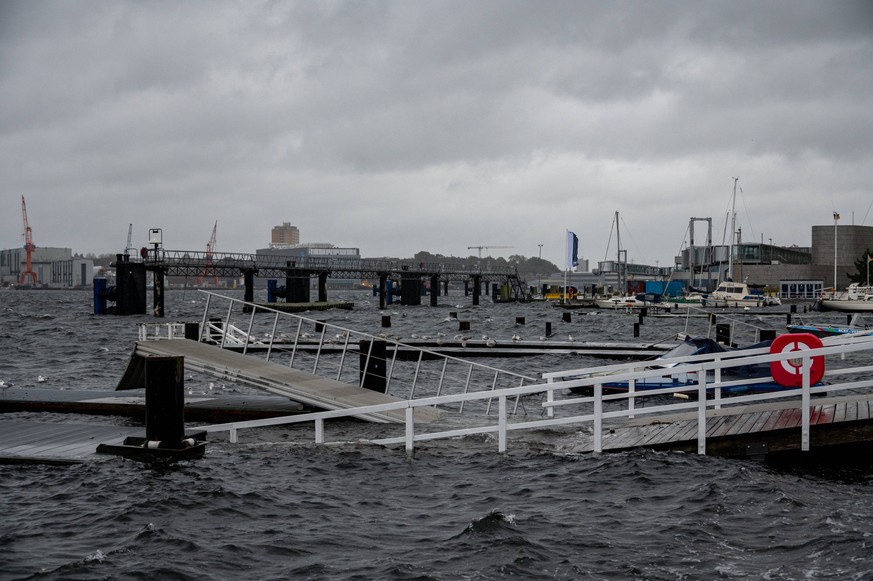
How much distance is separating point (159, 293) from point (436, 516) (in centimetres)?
7658

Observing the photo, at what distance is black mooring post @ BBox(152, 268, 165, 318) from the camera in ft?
280

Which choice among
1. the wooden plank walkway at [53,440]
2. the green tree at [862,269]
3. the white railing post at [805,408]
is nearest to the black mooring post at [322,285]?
the green tree at [862,269]

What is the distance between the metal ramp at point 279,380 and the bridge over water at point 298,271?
217ft

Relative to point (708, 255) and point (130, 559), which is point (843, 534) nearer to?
point (130, 559)

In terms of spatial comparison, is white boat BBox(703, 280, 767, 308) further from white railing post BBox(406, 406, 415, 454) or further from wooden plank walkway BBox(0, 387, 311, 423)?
white railing post BBox(406, 406, 415, 454)

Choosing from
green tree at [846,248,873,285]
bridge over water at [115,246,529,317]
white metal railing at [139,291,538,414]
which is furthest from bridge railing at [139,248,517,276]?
green tree at [846,248,873,285]

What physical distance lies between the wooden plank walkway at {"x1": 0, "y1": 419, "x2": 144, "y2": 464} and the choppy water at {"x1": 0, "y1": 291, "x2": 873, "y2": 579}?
345mm

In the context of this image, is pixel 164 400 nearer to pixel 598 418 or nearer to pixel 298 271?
pixel 598 418

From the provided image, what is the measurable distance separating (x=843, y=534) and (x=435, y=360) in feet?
102

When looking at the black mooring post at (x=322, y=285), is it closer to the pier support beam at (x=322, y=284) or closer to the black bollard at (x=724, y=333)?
the pier support beam at (x=322, y=284)

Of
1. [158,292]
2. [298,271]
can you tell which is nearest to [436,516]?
[158,292]

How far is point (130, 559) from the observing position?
11883 millimetres

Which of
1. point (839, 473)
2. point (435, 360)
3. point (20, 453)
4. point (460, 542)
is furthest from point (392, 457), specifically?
point (435, 360)

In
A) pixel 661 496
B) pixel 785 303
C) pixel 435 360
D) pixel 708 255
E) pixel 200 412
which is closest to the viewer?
pixel 661 496
